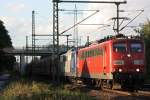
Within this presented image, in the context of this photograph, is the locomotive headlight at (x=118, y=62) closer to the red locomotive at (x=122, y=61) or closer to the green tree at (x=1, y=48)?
the red locomotive at (x=122, y=61)

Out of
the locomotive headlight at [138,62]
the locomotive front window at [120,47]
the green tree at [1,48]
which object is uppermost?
the green tree at [1,48]

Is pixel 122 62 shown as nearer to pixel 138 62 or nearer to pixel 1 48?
pixel 138 62

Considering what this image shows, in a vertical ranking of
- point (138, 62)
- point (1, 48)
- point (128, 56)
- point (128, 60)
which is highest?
point (1, 48)

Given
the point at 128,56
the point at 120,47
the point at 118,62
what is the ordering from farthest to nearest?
1. the point at 120,47
2. the point at 128,56
3. the point at 118,62

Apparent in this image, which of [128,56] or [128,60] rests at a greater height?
[128,56]

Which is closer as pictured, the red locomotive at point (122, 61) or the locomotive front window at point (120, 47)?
the red locomotive at point (122, 61)

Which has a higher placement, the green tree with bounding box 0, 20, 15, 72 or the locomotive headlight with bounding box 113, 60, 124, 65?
the green tree with bounding box 0, 20, 15, 72

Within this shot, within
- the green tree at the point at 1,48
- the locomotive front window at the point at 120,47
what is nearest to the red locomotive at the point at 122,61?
the locomotive front window at the point at 120,47

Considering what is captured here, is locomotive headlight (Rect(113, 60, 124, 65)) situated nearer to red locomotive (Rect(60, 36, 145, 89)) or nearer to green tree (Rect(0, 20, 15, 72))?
red locomotive (Rect(60, 36, 145, 89))

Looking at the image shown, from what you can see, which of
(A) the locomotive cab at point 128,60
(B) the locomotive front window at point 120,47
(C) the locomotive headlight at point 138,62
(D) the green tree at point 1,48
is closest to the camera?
(A) the locomotive cab at point 128,60

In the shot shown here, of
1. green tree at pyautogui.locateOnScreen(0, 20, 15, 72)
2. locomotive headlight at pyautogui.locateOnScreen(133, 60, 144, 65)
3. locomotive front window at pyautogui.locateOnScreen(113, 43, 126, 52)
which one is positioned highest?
green tree at pyautogui.locateOnScreen(0, 20, 15, 72)

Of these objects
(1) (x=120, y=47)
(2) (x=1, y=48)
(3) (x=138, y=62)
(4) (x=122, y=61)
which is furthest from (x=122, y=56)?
(2) (x=1, y=48)

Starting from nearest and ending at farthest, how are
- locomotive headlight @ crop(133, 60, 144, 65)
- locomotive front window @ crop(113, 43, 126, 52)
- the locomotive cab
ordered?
the locomotive cab < locomotive headlight @ crop(133, 60, 144, 65) < locomotive front window @ crop(113, 43, 126, 52)

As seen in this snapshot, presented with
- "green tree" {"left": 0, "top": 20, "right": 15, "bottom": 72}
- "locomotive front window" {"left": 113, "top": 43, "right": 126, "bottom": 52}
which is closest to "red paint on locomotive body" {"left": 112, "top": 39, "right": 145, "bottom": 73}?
"locomotive front window" {"left": 113, "top": 43, "right": 126, "bottom": 52}
